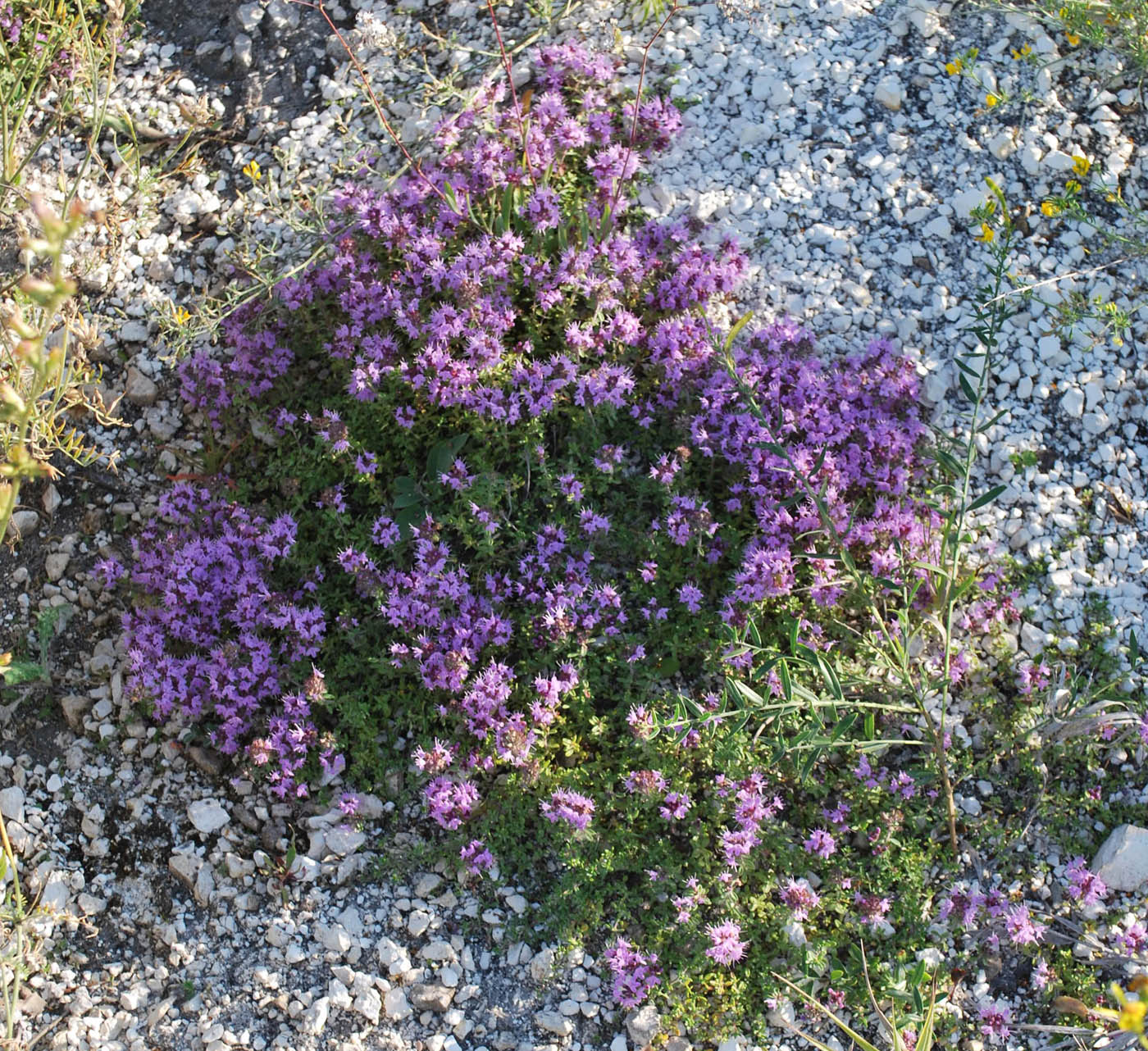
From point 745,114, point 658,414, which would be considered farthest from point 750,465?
point 745,114

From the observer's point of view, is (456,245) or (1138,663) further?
(456,245)

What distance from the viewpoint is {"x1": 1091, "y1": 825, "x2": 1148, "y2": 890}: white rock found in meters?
3.60

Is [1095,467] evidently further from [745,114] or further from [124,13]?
[124,13]

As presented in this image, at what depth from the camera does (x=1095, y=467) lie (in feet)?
13.9

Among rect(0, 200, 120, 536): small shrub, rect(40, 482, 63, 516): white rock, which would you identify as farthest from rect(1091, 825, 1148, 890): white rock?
rect(40, 482, 63, 516): white rock

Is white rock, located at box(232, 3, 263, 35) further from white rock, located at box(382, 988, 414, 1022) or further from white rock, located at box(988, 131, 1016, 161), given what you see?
white rock, located at box(382, 988, 414, 1022)

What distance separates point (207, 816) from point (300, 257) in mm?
2252

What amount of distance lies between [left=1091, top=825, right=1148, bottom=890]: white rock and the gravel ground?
28.1 inches

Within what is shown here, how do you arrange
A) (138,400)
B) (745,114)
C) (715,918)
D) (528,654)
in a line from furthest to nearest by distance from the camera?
(745,114) → (138,400) → (528,654) → (715,918)

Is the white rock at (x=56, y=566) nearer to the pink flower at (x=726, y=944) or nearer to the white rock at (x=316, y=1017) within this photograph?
the white rock at (x=316, y=1017)

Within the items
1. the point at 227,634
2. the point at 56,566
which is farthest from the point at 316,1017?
the point at 56,566

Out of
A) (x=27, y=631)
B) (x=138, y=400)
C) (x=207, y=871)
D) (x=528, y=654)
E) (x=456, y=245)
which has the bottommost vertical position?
(x=207, y=871)

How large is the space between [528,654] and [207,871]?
1272mm

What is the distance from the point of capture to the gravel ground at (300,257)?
11.4ft
